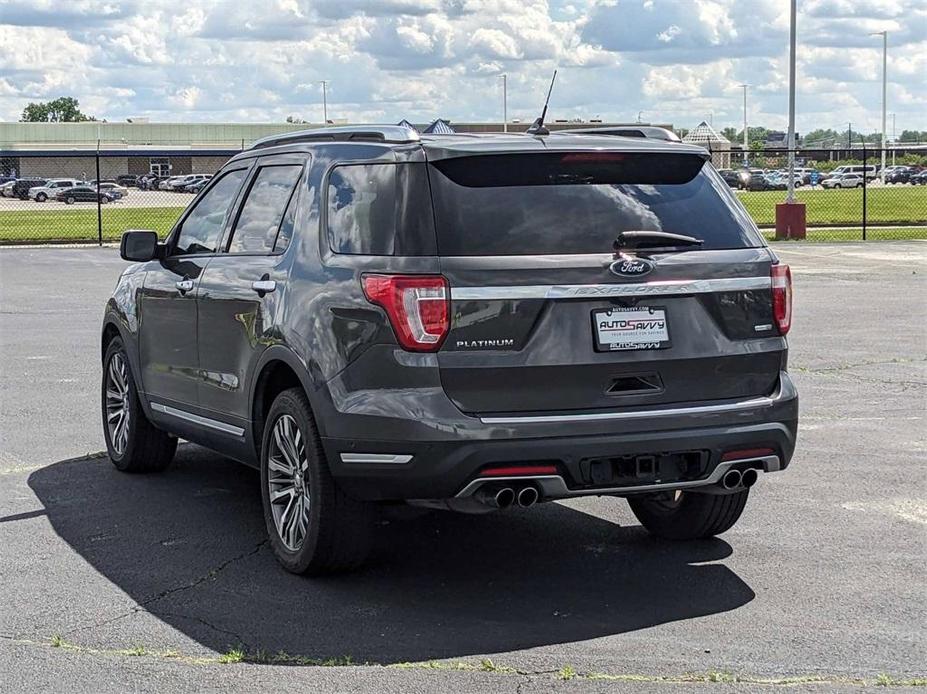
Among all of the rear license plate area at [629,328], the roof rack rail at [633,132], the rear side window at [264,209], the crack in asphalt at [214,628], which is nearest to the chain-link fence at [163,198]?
the roof rack rail at [633,132]

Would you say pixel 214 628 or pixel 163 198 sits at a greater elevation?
pixel 163 198

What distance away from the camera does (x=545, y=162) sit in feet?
19.7

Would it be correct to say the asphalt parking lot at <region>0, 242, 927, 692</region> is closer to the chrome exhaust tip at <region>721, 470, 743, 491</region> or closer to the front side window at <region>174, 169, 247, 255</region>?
the chrome exhaust tip at <region>721, 470, 743, 491</region>

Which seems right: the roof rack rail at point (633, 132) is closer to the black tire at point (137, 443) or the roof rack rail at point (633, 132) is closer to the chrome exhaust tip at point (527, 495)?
the chrome exhaust tip at point (527, 495)

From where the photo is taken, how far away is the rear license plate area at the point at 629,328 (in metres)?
5.81

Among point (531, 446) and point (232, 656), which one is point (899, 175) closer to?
point (531, 446)

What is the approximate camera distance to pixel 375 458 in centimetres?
578

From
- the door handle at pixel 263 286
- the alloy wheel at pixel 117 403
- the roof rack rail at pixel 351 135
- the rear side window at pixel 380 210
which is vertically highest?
the roof rack rail at pixel 351 135

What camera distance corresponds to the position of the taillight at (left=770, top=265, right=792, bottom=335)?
20.4ft

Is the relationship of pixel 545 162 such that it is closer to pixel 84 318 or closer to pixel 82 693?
pixel 82 693

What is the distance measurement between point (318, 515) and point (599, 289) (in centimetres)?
148

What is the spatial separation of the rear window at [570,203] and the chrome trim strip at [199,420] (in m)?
1.78

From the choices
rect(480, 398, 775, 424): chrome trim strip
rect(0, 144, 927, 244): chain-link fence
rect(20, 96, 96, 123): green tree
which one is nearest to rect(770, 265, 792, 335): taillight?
rect(480, 398, 775, 424): chrome trim strip

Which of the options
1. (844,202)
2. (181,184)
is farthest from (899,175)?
(181,184)
